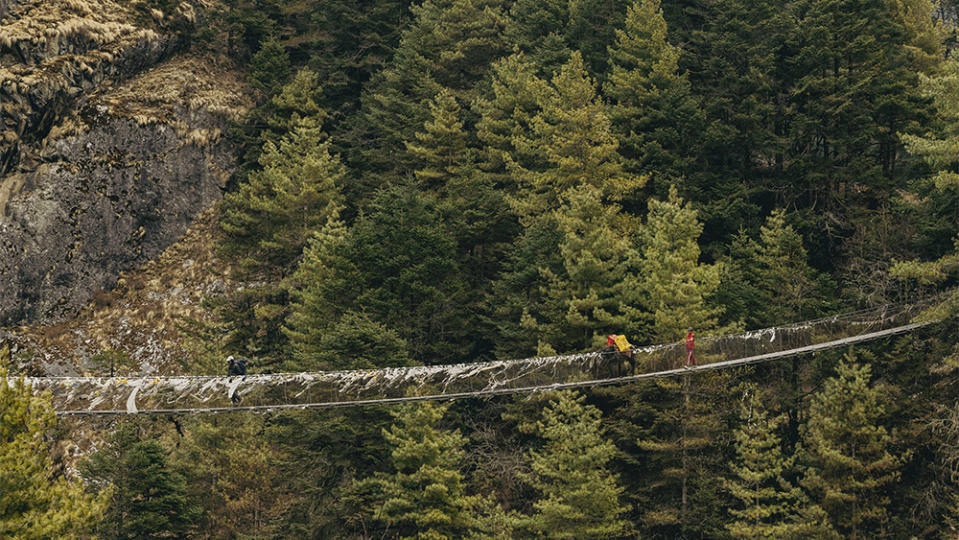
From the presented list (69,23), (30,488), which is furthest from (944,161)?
(69,23)

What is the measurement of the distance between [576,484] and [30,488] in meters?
11.9

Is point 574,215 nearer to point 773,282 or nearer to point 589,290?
point 589,290

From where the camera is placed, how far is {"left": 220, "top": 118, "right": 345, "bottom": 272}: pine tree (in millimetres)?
30172

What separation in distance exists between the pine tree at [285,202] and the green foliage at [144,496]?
9089mm

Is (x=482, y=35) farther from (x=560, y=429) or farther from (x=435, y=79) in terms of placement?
(x=560, y=429)

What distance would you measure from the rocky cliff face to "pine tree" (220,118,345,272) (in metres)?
4.95

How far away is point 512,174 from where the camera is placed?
88.6 ft

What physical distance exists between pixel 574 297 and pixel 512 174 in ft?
21.4

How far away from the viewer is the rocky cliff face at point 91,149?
33125mm

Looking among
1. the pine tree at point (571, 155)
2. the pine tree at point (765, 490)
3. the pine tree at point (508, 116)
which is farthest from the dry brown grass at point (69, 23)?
the pine tree at point (765, 490)

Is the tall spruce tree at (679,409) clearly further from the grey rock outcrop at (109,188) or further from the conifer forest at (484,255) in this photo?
the grey rock outcrop at (109,188)

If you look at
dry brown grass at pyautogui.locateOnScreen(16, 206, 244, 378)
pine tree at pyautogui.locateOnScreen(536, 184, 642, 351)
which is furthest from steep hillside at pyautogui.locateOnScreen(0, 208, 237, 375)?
pine tree at pyautogui.locateOnScreen(536, 184, 642, 351)

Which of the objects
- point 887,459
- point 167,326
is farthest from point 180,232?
point 887,459

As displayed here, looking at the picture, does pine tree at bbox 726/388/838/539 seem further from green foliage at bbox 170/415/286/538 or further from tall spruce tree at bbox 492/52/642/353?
green foliage at bbox 170/415/286/538
